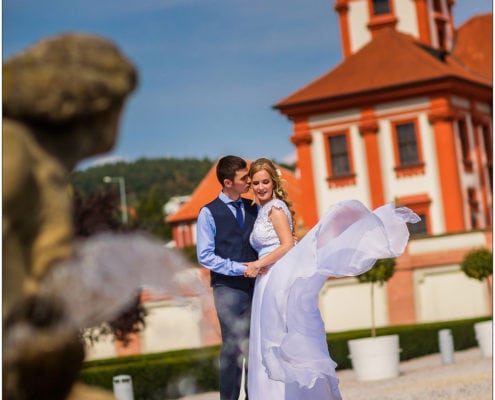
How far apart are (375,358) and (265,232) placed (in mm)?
9572

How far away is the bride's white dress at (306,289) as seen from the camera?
5.83 meters

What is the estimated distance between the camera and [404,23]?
4791cm

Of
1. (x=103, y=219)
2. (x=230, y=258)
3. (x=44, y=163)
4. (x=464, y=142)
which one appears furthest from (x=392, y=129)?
(x=44, y=163)

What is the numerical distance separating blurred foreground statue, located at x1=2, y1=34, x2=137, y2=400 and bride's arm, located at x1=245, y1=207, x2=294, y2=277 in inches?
172

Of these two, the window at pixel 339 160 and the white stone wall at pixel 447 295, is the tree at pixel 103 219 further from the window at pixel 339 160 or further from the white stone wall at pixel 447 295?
the window at pixel 339 160

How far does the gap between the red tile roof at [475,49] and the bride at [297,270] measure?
45402 millimetres

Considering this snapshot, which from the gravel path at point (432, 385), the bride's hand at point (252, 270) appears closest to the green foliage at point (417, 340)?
the gravel path at point (432, 385)

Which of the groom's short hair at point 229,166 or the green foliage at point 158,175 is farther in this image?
the green foliage at point 158,175

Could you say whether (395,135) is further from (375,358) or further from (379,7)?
(375,358)

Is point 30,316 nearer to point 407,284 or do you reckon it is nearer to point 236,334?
point 236,334

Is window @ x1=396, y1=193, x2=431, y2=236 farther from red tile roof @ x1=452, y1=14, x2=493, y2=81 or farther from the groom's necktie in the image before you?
the groom's necktie

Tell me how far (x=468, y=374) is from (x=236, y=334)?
8563 millimetres

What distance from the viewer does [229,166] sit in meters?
6.48

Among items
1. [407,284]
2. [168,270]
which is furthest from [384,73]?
[168,270]
